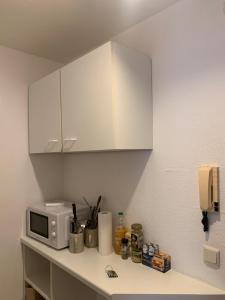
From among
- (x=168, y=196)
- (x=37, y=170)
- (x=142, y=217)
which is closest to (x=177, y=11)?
(x=168, y=196)

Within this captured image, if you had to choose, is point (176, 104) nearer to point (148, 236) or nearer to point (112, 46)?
point (112, 46)

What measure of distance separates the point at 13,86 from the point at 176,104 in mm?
1269

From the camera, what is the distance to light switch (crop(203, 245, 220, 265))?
117cm

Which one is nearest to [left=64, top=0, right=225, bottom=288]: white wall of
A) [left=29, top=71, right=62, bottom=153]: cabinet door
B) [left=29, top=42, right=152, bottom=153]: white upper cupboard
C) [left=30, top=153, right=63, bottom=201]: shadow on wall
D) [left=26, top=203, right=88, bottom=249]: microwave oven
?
[left=29, top=42, right=152, bottom=153]: white upper cupboard

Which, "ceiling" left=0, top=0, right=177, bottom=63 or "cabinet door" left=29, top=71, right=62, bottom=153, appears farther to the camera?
"cabinet door" left=29, top=71, right=62, bottom=153

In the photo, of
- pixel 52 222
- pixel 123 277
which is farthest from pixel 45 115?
pixel 123 277

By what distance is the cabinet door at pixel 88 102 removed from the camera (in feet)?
4.34

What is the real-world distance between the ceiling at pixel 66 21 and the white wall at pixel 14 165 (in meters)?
0.17

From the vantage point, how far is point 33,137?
6.35 feet

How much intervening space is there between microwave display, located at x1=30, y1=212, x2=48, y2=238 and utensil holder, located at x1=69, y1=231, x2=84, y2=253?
0.23 metres

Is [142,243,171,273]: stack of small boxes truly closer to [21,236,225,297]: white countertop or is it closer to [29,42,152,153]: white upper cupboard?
[21,236,225,297]: white countertop

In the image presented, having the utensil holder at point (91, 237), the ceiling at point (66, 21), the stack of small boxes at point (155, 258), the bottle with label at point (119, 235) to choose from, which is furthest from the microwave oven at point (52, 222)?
the ceiling at point (66, 21)

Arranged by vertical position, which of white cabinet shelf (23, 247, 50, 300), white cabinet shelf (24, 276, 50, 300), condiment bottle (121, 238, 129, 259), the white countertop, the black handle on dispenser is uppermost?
the black handle on dispenser

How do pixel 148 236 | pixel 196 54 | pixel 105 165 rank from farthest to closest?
pixel 105 165, pixel 148 236, pixel 196 54
